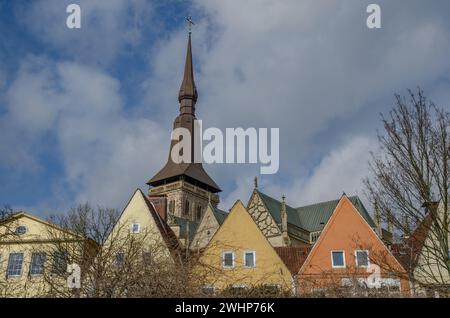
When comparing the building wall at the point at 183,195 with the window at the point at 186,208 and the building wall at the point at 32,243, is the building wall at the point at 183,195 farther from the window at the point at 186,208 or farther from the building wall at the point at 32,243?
the building wall at the point at 32,243

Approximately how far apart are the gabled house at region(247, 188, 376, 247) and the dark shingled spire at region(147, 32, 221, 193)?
30514 mm

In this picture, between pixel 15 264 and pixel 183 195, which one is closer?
pixel 15 264

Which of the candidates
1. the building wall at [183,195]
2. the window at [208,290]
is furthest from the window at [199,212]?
the window at [208,290]

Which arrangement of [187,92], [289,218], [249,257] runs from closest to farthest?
1. [249,257]
2. [289,218]
3. [187,92]

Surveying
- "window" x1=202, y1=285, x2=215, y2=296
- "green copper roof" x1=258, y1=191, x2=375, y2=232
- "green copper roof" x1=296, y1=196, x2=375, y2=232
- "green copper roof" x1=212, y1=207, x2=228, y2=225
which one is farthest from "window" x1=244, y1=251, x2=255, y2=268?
"green copper roof" x1=296, y1=196, x2=375, y2=232

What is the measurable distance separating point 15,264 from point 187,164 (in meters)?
62.6

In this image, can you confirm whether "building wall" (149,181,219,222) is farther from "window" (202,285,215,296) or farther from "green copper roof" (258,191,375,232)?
"window" (202,285,215,296)

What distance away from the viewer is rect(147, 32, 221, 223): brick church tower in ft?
291

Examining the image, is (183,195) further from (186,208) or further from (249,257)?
(249,257)

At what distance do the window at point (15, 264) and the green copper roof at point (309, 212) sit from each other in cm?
2989

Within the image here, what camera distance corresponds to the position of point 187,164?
93.2 meters

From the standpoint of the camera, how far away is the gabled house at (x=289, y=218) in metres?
53.7

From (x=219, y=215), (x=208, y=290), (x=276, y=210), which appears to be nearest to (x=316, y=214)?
(x=276, y=210)
